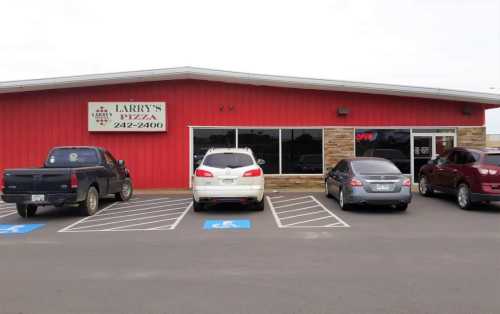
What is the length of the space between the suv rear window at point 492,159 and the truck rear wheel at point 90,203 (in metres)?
10.6

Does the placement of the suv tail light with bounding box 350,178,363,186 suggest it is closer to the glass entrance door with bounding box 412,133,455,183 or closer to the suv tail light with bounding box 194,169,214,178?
the suv tail light with bounding box 194,169,214,178

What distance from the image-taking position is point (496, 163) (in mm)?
11000

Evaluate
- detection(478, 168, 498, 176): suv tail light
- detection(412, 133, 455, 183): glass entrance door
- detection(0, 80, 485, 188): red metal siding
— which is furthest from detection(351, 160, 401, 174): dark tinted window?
detection(412, 133, 455, 183): glass entrance door

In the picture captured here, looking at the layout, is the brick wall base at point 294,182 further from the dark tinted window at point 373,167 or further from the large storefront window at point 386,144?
the dark tinted window at point 373,167

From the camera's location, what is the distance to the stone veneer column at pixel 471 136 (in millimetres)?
17281

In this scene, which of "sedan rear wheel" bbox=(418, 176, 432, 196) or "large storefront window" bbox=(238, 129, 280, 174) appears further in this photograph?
"large storefront window" bbox=(238, 129, 280, 174)

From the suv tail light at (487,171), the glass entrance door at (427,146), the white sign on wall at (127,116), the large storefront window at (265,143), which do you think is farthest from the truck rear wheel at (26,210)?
the glass entrance door at (427,146)

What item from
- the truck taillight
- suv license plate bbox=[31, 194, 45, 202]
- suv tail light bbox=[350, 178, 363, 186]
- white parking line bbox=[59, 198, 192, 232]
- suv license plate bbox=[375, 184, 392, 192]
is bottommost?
white parking line bbox=[59, 198, 192, 232]

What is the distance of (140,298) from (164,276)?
846 mm

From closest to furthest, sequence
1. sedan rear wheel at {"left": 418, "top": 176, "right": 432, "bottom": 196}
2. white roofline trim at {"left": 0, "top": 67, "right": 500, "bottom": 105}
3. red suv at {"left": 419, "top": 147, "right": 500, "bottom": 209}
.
→ red suv at {"left": 419, "top": 147, "right": 500, "bottom": 209}, sedan rear wheel at {"left": 418, "top": 176, "right": 432, "bottom": 196}, white roofline trim at {"left": 0, "top": 67, "right": 500, "bottom": 105}

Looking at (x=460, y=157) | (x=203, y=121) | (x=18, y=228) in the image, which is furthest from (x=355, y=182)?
(x=18, y=228)

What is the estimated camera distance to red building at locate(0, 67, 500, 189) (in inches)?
655

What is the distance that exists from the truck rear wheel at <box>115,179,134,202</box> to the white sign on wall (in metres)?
3.11

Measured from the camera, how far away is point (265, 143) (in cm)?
1695
